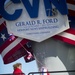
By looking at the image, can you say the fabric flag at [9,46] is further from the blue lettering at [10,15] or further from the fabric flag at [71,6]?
the fabric flag at [71,6]

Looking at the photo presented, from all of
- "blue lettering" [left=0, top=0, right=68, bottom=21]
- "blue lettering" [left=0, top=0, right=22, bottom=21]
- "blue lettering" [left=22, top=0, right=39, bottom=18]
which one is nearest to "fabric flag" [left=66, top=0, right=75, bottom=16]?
"blue lettering" [left=0, top=0, right=68, bottom=21]

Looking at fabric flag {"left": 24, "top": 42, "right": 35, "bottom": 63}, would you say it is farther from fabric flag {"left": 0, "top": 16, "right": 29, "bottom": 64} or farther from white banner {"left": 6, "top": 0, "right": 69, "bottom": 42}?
white banner {"left": 6, "top": 0, "right": 69, "bottom": 42}

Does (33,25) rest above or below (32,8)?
below

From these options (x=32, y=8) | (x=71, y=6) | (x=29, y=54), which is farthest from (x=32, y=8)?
(x=29, y=54)

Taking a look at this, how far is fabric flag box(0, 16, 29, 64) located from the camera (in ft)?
14.1

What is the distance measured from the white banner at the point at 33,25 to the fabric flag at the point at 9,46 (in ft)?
0.57

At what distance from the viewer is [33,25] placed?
4.16 metres

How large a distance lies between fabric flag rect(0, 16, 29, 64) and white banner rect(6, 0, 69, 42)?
0.17m

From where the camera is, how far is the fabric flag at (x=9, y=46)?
14.1ft

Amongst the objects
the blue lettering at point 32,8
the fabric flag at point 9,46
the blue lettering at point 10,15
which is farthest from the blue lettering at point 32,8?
the fabric flag at point 9,46

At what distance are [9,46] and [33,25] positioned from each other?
0.59m

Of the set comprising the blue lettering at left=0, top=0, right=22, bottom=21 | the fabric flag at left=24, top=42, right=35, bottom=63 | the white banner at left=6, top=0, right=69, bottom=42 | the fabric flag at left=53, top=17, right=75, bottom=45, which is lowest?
the fabric flag at left=24, top=42, right=35, bottom=63

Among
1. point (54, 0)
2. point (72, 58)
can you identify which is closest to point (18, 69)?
point (72, 58)

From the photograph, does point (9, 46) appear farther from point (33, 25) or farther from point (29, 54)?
point (33, 25)
